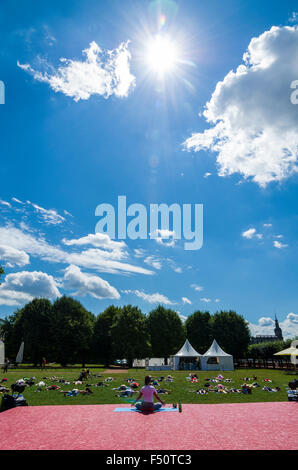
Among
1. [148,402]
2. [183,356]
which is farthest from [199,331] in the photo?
[148,402]

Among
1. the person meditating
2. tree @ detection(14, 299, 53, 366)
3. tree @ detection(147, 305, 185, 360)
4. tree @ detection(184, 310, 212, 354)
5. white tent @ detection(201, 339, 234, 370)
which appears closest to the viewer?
the person meditating

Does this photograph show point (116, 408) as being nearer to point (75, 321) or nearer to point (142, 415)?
point (142, 415)

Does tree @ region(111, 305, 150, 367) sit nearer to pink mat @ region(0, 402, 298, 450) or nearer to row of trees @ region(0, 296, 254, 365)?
row of trees @ region(0, 296, 254, 365)

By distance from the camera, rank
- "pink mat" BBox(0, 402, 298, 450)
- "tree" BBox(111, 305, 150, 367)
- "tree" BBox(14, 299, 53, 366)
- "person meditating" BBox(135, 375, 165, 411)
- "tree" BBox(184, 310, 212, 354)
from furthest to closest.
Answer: "tree" BBox(184, 310, 212, 354) → "tree" BBox(14, 299, 53, 366) → "tree" BBox(111, 305, 150, 367) → "person meditating" BBox(135, 375, 165, 411) → "pink mat" BBox(0, 402, 298, 450)

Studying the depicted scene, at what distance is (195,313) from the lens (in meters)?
65.2

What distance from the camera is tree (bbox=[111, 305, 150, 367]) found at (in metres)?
51.1

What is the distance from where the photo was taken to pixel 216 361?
134 ft

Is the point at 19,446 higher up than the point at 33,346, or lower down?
higher up

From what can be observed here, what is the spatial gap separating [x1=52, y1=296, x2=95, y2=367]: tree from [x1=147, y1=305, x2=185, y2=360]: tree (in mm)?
12197

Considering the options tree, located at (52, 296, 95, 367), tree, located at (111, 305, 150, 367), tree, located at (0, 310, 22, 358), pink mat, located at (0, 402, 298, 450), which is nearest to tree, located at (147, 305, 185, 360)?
tree, located at (111, 305, 150, 367)

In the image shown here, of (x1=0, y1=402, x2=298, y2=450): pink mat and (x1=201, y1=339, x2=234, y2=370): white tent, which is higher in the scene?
(x1=0, y1=402, x2=298, y2=450): pink mat

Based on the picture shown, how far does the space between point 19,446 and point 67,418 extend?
3.52 meters

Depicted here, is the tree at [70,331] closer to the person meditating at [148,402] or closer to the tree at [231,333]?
the tree at [231,333]
